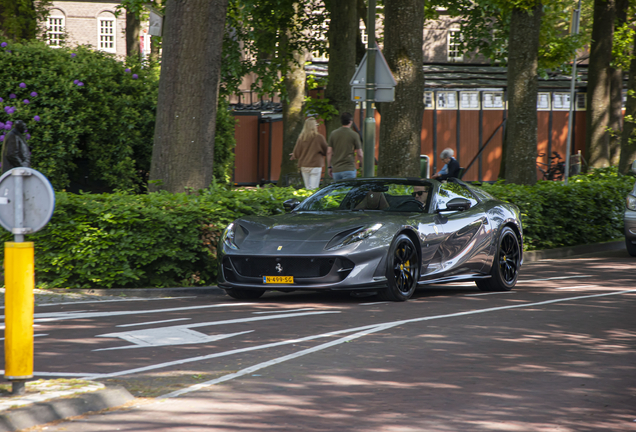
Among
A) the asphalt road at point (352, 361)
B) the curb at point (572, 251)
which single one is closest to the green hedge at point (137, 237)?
the asphalt road at point (352, 361)

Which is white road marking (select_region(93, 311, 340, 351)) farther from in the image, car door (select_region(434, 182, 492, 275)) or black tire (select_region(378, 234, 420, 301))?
car door (select_region(434, 182, 492, 275))

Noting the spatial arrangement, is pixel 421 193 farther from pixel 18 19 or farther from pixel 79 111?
pixel 18 19

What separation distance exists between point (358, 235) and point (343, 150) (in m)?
8.26

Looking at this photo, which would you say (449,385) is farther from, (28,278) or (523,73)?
(523,73)

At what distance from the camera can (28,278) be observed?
5.09 metres

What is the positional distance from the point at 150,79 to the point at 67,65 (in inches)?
68.3

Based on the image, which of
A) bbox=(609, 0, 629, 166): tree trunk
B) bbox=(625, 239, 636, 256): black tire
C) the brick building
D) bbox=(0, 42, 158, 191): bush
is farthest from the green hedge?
the brick building

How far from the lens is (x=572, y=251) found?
16.3m

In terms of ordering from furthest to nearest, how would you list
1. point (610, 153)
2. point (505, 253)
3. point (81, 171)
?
point (610, 153) → point (81, 171) → point (505, 253)

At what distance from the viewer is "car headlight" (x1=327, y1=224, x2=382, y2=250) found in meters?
9.09

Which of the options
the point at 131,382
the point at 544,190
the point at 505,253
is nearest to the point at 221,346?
the point at 131,382

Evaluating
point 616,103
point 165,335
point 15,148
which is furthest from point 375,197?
point 616,103

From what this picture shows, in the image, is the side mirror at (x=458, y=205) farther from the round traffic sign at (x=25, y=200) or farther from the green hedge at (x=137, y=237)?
the round traffic sign at (x=25, y=200)

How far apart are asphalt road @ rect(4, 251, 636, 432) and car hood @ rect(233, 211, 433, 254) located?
62cm
